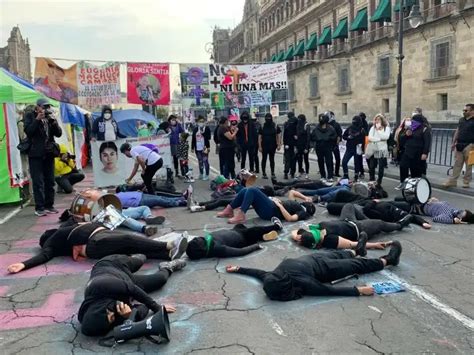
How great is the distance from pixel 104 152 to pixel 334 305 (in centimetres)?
936

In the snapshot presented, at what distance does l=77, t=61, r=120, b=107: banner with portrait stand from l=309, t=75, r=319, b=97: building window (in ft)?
118

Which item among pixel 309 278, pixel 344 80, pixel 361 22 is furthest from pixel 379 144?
pixel 344 80

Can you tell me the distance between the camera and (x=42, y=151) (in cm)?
888

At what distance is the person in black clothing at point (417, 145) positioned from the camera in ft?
33.5

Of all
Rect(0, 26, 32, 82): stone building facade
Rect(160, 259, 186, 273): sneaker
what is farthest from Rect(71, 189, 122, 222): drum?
Rect(0, 26, 32, 82): stone building facade

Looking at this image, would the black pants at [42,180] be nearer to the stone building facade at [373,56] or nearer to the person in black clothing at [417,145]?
the person in black clothing at [417,145]

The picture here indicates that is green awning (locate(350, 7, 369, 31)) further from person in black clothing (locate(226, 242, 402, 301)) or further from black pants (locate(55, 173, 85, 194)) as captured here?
person in black clothing (locate(226, 242, 402, 301))

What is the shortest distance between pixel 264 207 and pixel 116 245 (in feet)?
9.28

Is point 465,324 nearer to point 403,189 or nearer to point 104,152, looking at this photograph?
point 403,189

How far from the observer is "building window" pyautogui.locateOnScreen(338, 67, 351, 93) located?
140 feet

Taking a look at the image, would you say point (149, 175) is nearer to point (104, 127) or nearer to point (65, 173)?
point (65, 173)

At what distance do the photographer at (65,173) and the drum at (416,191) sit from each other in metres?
7.85

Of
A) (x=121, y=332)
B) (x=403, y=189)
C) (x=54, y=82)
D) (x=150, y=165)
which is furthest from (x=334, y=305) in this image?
(x=54, y=82)

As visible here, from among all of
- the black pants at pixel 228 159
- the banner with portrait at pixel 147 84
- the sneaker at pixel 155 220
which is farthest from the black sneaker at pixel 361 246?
the banner with portrait at pixel 147 84
